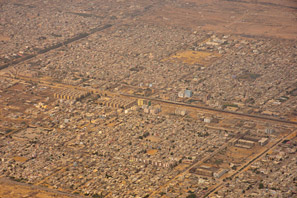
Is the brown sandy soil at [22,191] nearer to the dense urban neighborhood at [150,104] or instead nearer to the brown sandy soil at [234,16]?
the dense urban neighborhood at [150,104]

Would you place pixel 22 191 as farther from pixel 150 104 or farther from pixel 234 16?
pixel 234 16

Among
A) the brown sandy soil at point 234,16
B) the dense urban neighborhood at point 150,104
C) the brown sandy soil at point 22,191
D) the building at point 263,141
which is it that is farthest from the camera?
the brown sandy soil at point 234,16

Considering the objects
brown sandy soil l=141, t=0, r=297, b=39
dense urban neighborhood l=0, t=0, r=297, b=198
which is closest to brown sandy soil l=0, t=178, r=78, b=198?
dense urban neighborhood l=0, t=0, r=297, b=198

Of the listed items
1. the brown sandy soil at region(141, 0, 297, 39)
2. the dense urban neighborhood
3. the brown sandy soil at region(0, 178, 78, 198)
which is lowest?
the brown sandy soil at region(0, 178, 78, 198)

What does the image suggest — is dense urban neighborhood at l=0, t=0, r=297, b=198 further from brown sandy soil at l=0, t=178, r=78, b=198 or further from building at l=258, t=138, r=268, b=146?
brown sandy soil at l=0, t=178, r=78, b=198

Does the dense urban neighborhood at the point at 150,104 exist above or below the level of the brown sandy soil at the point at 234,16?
below

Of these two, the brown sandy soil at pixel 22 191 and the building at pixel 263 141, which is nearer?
the brown sandy soil at pixel 22 191

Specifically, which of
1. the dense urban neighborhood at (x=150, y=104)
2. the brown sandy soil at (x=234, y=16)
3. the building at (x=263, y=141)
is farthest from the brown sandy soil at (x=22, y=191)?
the brown sandy soil at (x=234, y=16)

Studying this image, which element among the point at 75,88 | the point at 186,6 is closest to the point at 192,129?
the point at 75,88
